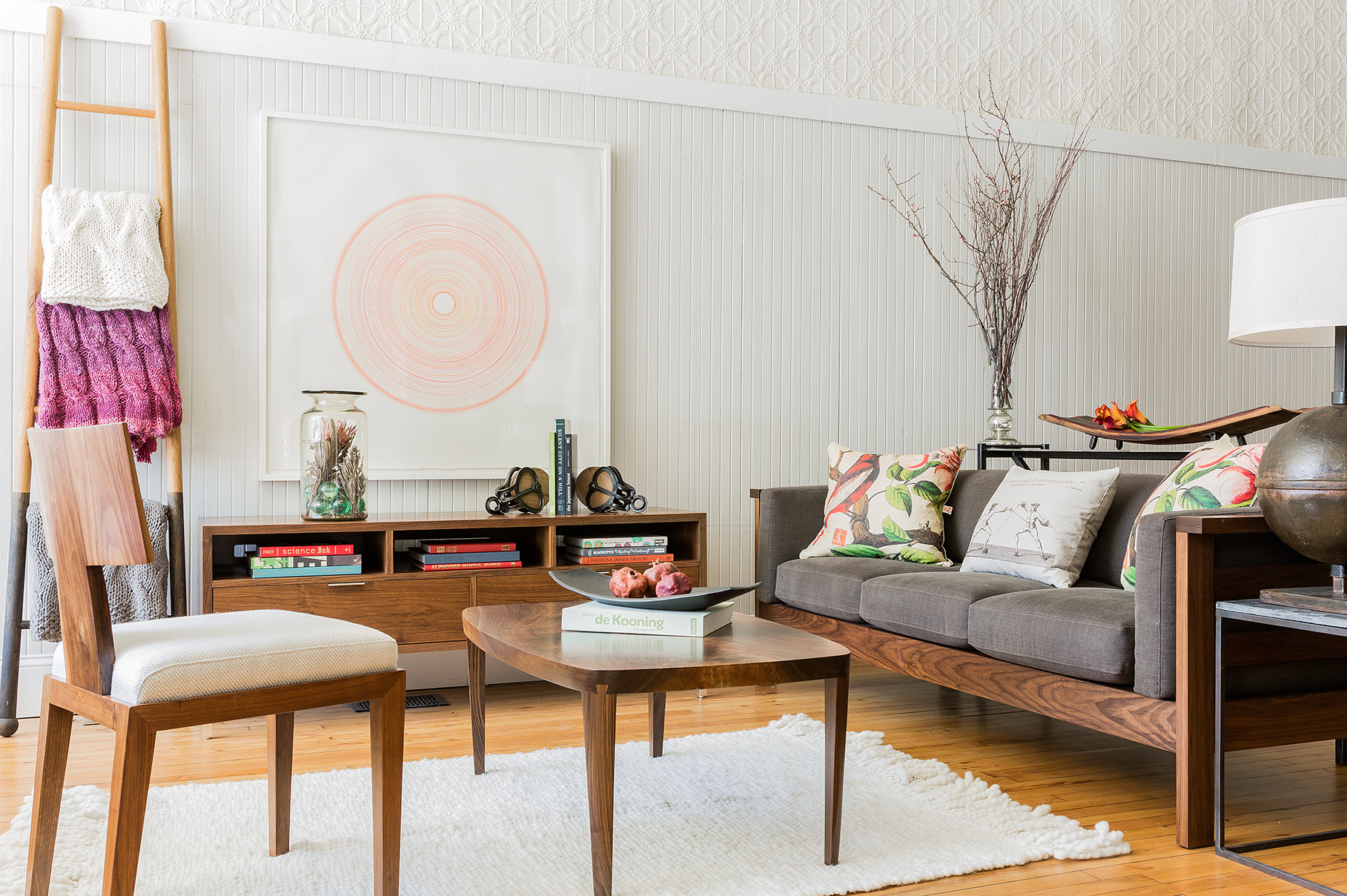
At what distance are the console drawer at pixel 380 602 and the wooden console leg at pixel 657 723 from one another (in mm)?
688

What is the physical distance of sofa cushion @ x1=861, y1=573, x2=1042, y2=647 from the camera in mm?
2756

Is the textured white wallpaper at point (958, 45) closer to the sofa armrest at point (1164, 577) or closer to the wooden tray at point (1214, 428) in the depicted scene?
the wooden tray at point (1214, 428)

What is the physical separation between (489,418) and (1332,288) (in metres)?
2.54

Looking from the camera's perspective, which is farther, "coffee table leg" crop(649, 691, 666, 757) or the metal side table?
"coffee table leg" crop(649, 691, 666, 757)

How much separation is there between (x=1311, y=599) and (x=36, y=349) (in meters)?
3.25

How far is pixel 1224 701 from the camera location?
216 centimetres

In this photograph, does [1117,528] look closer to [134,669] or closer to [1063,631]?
[1063,631]

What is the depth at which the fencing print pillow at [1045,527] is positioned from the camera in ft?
9.65

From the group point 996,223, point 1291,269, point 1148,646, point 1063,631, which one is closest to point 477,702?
point 1063,631

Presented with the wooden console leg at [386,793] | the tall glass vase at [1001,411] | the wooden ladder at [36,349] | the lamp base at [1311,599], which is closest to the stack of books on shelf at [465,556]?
the wooden ladder at [36,349]

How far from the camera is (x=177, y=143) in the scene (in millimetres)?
3434

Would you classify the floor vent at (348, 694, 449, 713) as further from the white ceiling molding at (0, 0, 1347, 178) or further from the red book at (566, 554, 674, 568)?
the white ceiling molding at (0, 0, 1347, 178)

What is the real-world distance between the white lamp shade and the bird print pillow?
4.43 feet

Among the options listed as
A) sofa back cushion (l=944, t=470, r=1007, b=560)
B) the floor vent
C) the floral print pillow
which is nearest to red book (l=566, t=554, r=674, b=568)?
the floor vent
